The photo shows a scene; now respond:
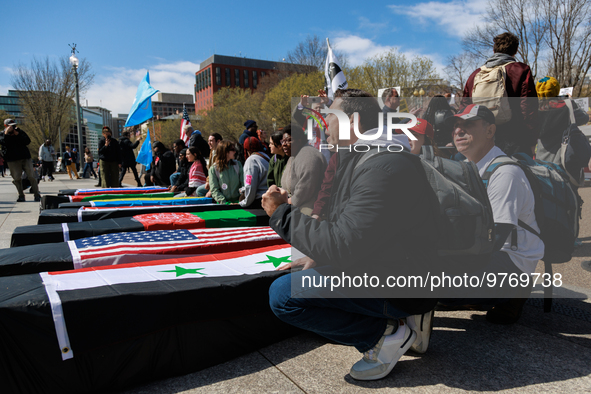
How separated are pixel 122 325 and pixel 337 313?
1078mm

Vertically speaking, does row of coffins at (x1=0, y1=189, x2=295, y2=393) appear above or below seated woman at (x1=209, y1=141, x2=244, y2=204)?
below

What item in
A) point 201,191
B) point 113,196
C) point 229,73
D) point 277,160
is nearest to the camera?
point 277,160

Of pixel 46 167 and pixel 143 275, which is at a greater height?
pixel 46 167

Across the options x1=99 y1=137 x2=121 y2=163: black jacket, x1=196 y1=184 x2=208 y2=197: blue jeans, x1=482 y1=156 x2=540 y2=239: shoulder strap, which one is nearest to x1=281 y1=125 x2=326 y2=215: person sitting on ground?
x1=482 y1=156 x2=540 y2=239: shoulder strap

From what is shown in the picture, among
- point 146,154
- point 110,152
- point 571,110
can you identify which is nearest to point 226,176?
point 571,110

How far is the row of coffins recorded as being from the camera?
1904mm

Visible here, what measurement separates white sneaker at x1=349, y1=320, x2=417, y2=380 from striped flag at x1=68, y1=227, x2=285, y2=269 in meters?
1.95

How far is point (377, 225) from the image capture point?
5.85ft

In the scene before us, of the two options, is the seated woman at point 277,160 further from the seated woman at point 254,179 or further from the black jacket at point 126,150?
the black jacket at point 126,150

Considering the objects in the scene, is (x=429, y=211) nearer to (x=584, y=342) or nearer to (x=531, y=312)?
(x=584, y=342)

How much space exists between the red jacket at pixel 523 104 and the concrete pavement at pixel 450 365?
4.69 feet

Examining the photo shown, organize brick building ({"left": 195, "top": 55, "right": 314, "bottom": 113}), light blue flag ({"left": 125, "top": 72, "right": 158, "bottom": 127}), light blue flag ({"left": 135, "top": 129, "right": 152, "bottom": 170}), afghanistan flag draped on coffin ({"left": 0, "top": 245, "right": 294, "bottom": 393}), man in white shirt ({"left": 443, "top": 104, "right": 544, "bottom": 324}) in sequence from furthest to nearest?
brick building ({"left": 195, "top": 55, "right": 314, "bottom": 113}), light blue flag ({"left": 135, "top": 129, "right": 152, "bottom": 170}), light blue flag ({"left": 125, "top": 72, "right": 158, "bottom": 127}), man in white shirt ({"left": 443, "top": 104, "right": 544, "bottom": 324}), afghanistan flag draped on coffin ({"left": 0, "top": 245, "right": 294, "bottom": 393})

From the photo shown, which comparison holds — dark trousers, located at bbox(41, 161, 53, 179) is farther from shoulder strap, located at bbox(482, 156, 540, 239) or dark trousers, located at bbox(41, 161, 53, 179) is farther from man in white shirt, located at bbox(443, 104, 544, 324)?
shoulder strap, located at bbox(482, 156, 540, 239)

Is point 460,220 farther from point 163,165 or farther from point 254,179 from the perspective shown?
point 163,165
